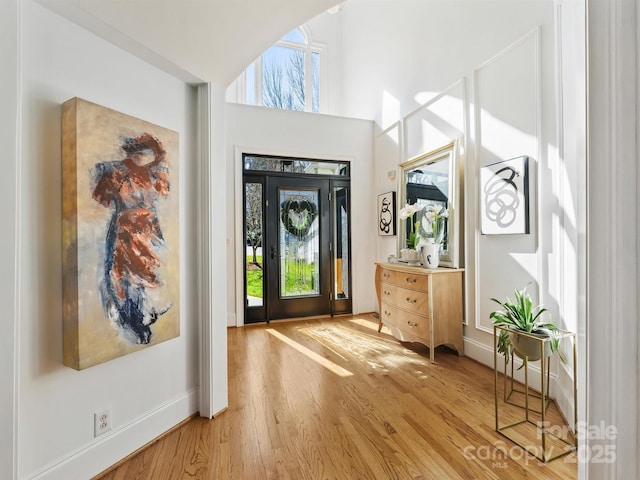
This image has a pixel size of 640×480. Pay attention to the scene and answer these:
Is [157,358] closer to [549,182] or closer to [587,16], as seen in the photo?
[587,16]

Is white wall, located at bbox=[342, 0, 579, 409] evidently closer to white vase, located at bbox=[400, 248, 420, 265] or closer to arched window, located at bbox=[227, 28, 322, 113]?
white vase, located at bbox=[400, 248, 420, 265]

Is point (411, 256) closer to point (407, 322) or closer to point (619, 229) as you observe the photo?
point (407, 322)

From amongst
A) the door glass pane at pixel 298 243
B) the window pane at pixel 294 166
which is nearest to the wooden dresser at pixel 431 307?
the door glass pane at pixel 298 243

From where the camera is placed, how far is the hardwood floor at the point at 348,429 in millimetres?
1614

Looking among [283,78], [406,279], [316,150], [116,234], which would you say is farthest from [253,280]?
[283,78]

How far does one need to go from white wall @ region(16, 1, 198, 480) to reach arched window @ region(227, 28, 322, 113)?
160 inches

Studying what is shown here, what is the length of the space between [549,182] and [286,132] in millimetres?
3327

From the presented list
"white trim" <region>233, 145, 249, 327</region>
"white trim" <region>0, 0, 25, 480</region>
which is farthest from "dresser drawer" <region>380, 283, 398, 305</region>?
"white trim" <region>0, 0, 25, 480</region>

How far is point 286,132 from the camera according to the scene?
4641mm

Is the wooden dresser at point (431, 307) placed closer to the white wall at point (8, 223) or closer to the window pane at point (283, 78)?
the white wall at point (8, 223)

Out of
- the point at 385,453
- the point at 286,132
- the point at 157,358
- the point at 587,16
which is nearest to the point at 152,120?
the point at 157,358

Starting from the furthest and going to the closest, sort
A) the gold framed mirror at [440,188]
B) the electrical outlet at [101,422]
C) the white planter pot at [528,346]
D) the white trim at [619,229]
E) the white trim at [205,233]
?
the gold framed mirror at [440,188] → the white trim at [205,233] → the white planter pot at [528,346] → the electrical outlet at [101,422] → the white trim at [619,229]

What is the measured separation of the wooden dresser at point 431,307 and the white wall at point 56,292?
2248 mm

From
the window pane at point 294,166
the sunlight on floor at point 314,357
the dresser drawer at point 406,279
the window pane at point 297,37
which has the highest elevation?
the window pane at point 297,37
